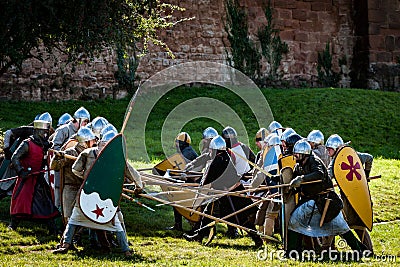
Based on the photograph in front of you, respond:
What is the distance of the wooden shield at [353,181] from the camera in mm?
9618

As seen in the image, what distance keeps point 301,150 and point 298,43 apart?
17.6 metres

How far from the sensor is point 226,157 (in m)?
10.7

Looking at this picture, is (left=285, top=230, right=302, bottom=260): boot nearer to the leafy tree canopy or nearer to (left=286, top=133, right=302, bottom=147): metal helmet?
(left=286, top=133, right=302, bottom=147): metal helmet

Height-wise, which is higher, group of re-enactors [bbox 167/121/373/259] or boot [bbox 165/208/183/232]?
group of re-enactors [bbox 167/121/373/259]

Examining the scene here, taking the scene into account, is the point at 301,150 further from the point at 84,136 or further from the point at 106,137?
the point at 84,136

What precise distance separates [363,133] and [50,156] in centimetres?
1264

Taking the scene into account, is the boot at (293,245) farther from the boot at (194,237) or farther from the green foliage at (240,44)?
the green foliage at (240,44)

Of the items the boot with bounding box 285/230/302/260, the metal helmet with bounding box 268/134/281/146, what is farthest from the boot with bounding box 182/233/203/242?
the boot with bounding box 285/230/302/260

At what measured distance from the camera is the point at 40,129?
412 inches

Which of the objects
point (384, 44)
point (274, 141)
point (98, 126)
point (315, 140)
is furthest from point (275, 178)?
point (384, 44)

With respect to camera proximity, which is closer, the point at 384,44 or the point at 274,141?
the point at 274,141

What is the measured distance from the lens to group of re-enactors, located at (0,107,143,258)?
351 inches

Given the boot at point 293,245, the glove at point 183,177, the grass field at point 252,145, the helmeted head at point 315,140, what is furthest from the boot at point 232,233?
the boot at point 293,245

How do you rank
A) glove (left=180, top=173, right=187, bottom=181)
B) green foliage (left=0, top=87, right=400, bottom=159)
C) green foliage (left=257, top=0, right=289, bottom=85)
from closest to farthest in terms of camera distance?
glove (left=180, top=173, right=187, bottom=181), green foliage (left=0, top=87, right=400, bottom=159), green foliage (left=257, top=0, right=289, bottom=85)
